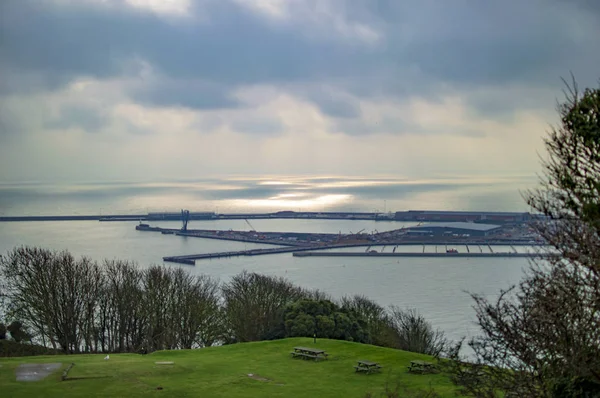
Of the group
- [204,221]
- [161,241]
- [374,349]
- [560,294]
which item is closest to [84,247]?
[161,241]

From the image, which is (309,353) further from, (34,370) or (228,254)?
(228,254)

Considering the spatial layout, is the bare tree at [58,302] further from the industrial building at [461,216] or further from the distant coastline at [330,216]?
the distant coastline at [330,216]

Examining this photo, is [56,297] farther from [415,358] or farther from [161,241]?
[161,241]

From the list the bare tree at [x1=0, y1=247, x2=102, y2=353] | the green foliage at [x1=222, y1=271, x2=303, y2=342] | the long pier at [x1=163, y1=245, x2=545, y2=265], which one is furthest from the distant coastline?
the bare tree at [x1=0, y1=247, x2=102, y2=353]

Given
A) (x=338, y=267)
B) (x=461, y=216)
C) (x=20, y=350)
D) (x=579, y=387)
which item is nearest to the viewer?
(x=579, y=387)

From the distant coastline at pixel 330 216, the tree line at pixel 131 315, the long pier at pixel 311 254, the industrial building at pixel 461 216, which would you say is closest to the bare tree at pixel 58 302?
the tree line at pixel 131 315

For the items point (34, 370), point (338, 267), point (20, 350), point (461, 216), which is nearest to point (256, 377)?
point (34, 370)
